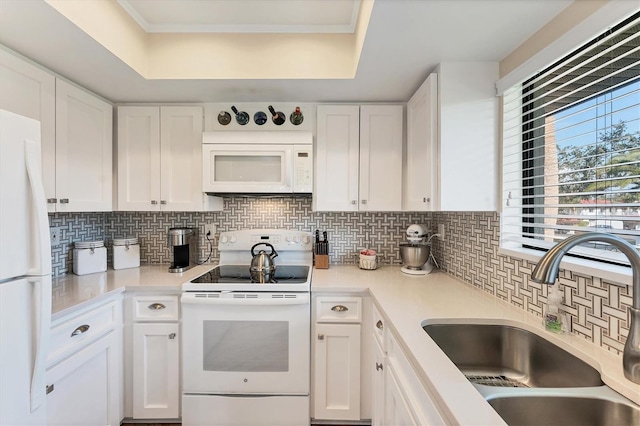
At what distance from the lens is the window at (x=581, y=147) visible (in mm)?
923

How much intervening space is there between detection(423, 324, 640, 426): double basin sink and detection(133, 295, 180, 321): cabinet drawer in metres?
1.47

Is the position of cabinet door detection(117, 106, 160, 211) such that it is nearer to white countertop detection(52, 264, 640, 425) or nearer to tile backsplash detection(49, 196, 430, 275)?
tile backsplash detection(49, 196, 430, 275)

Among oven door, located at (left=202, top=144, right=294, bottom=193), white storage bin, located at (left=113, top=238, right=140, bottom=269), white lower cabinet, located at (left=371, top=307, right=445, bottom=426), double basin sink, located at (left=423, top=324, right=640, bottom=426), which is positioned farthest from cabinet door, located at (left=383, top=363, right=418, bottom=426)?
white storage bin, located at (left=113, top=238, right=140, bottom=269)

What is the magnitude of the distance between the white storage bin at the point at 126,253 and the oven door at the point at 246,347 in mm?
842

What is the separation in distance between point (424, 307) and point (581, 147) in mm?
904

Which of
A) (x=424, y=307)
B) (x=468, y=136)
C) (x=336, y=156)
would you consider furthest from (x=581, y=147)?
(x=336, y=156)

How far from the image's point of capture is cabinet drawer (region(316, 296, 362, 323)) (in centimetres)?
176

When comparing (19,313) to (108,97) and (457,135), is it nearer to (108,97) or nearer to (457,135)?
(108,97)

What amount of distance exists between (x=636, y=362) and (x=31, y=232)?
1.96 meters

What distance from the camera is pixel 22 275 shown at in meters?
1.04

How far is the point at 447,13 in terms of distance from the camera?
1.16m

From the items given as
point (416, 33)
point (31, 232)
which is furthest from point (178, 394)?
point (416, 33)

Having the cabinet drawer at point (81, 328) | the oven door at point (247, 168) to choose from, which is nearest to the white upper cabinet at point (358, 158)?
the oven door at point (247, 168)

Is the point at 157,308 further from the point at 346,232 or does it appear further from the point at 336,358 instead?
the point at 346,232
